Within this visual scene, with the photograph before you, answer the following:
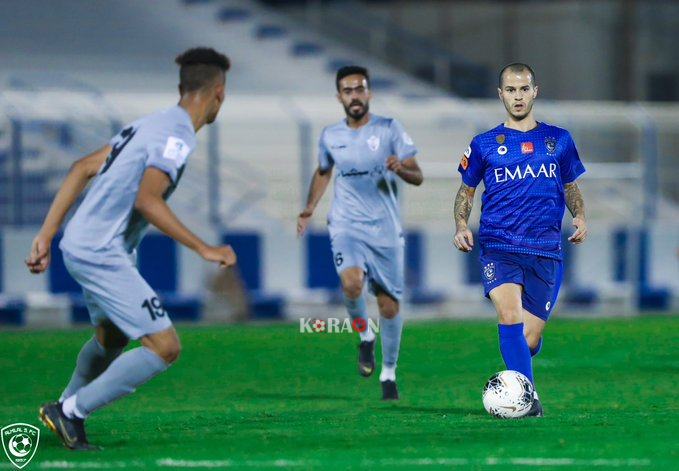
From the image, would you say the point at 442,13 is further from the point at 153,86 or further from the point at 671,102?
the point at 153,86

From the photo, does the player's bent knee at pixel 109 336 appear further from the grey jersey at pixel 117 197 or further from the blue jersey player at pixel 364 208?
the blue jersey player at pixel 364 208

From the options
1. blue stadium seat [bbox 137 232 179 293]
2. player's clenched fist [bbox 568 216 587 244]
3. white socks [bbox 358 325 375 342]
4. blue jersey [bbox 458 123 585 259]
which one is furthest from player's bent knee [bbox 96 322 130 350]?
blue stadium seat [bbox 137 232 179 293]

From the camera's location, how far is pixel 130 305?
25.1ft

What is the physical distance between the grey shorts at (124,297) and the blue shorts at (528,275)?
7.94ft

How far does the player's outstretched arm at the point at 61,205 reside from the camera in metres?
7.83

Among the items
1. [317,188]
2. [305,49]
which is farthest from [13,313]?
[305,49]

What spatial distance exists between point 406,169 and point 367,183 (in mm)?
732

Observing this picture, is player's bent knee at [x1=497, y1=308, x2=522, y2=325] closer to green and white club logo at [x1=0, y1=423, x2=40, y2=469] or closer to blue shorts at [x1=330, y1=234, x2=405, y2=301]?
blue shorts at [x1=330, y1=234, x2=405, y2=301]

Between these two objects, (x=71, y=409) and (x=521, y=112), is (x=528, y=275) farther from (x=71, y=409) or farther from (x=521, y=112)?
(x=71, y=409)

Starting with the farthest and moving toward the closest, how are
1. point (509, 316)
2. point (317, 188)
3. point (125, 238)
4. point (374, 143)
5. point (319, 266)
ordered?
point (319, 266) → point (317, 188) → point (374, 143) → point (509, 316) → point (125, 238)

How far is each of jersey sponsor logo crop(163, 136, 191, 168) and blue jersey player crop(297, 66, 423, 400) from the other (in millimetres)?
4217

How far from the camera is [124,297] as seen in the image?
7641mm

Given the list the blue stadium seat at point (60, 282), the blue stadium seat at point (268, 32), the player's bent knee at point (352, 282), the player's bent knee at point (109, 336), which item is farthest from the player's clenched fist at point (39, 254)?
the blue stadium seat at point (268, 32)

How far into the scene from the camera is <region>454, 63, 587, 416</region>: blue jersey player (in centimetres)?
936
